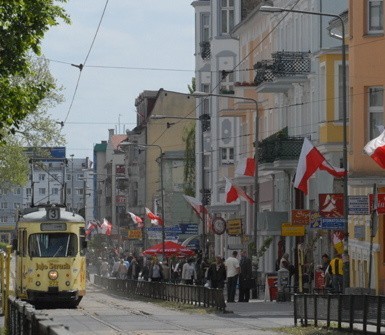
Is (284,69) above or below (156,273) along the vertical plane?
above

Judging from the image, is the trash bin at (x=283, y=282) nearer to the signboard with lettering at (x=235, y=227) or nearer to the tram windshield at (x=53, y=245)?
the tram windshield at (x=53, y=245)

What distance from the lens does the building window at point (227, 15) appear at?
283 feet

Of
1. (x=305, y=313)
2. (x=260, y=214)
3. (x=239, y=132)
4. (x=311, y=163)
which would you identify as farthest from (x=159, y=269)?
(x=305, y=313)

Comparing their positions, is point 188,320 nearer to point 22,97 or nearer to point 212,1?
point 22,97

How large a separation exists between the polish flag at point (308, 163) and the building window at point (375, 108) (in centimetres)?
262

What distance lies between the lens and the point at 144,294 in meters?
60.9

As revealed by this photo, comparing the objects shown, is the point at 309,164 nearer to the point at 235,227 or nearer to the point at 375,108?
the point at 375,108

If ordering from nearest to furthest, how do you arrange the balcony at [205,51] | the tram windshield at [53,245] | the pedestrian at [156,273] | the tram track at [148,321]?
the tram track at [148,321]
the tram windshield at [53,245]
the pedestrian at [156,273]
the balcony at [205,51]

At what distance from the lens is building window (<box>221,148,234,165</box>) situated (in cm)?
8238

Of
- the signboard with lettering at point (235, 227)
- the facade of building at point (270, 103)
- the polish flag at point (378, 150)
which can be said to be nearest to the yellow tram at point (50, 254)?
the facade of building at point (270, 103)

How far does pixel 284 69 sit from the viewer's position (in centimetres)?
6028

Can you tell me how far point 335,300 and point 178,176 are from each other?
95893mm

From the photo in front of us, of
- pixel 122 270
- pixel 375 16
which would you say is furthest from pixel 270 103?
pixel 375 16

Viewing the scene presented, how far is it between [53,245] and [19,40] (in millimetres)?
17048
